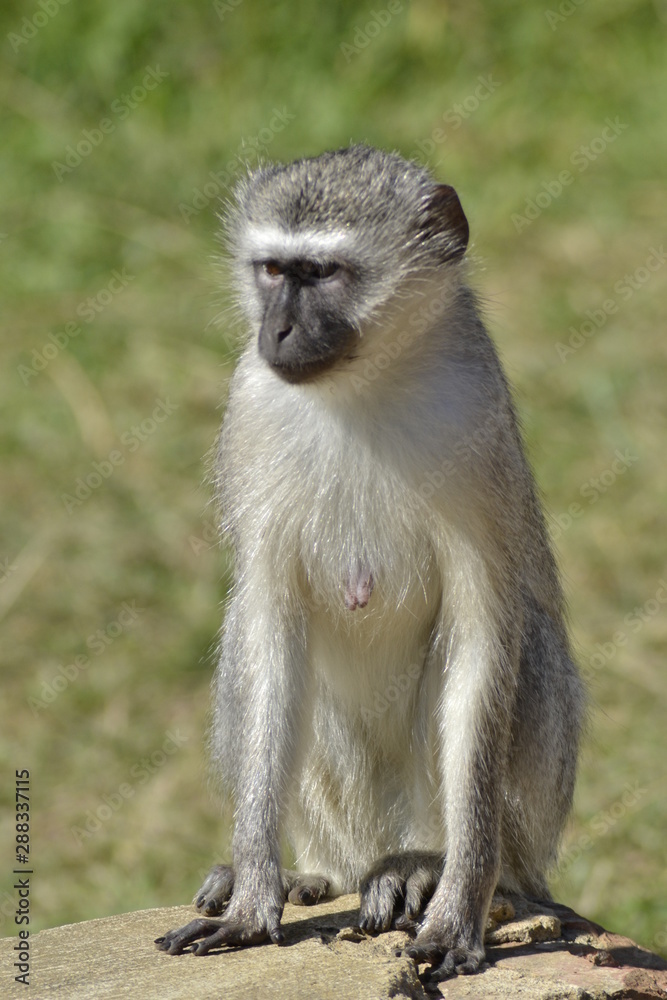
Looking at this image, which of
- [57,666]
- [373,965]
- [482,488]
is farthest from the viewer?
[57,666]

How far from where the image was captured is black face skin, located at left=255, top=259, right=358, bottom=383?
15.5 ft

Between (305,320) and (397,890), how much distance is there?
2.00 m

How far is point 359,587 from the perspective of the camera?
496 centimetres

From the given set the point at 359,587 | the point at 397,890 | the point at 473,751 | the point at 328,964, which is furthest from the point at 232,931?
the point at 359,587

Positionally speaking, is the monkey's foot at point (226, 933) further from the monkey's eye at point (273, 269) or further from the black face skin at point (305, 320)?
the monkey's eye at point (273, 269)

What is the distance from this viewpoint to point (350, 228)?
4.93 meters

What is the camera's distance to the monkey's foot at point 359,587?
496 cm

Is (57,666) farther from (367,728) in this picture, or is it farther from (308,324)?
(308,324)

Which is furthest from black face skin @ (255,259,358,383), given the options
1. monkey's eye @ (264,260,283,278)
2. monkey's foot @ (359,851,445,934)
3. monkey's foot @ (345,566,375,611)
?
monkey's foot @ (359,851,445,934)

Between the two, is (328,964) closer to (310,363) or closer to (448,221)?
(310,363)

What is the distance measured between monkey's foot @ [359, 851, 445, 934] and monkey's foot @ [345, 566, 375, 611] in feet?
3.15

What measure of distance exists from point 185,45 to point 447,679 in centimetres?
949

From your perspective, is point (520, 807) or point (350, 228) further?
point (520, 807)

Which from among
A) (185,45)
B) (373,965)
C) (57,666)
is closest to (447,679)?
(373,965)
